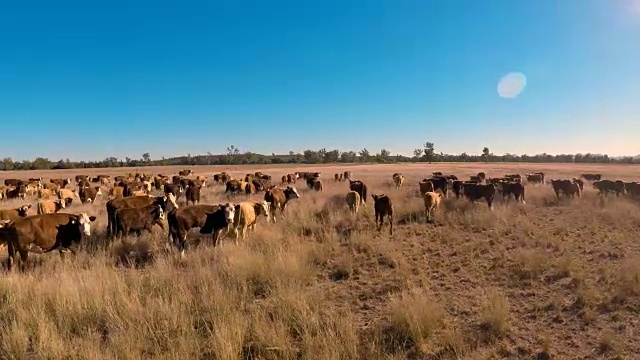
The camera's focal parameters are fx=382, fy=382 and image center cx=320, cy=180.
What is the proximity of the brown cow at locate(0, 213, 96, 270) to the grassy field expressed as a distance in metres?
0.47

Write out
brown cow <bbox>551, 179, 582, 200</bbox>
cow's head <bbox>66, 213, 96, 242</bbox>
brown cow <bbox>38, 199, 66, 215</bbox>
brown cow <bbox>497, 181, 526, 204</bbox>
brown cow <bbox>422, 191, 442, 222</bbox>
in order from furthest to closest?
brown cow <bbox>551, 179, 582, 200</bbox> < brown cow <bbox>497, 181, 526, 204</bbox> < brown cow <bbox>38, 199, 66, 215</bbox> < brown cow <bbox>422, 191, 442, 222</bbox> < cow's head <bbox>66, 213, 96, 242</bbox>

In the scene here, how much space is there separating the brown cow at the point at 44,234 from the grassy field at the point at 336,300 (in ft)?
1.54

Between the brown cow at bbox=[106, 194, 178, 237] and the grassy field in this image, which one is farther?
the brown cow at bbox=[106, 194, 178, 237]

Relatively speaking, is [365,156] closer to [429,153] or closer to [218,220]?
[429,153]

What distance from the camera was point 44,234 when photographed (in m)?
9.20

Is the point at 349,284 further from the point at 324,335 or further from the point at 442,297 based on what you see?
the point at 324,335

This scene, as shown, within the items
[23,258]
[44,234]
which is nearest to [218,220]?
[44,234]

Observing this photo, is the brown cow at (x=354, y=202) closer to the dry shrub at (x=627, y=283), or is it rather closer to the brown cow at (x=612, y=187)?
the dry shrub at (x=627, y=283)

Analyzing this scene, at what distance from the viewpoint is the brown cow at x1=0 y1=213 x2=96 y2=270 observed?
348 inches

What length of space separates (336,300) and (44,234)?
7.30 metres

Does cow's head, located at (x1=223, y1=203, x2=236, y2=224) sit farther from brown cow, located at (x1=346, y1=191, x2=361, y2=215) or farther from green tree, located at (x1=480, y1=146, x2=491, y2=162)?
green tree, located at (x1=480, y1=146, x2=491, y2=162)

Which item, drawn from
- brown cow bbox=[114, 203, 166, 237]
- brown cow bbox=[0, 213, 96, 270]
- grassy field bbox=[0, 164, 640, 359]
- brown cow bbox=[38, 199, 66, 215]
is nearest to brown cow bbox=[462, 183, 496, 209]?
grassy field bbox=[0, 164, 640, 359]

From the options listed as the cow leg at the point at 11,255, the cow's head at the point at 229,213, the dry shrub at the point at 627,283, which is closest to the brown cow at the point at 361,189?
the cow's head at the point at 229,213

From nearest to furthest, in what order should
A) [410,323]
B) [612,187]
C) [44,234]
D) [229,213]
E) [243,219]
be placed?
[410,323] < [44,234] < [229,213] < [243,219] < [612,187]
